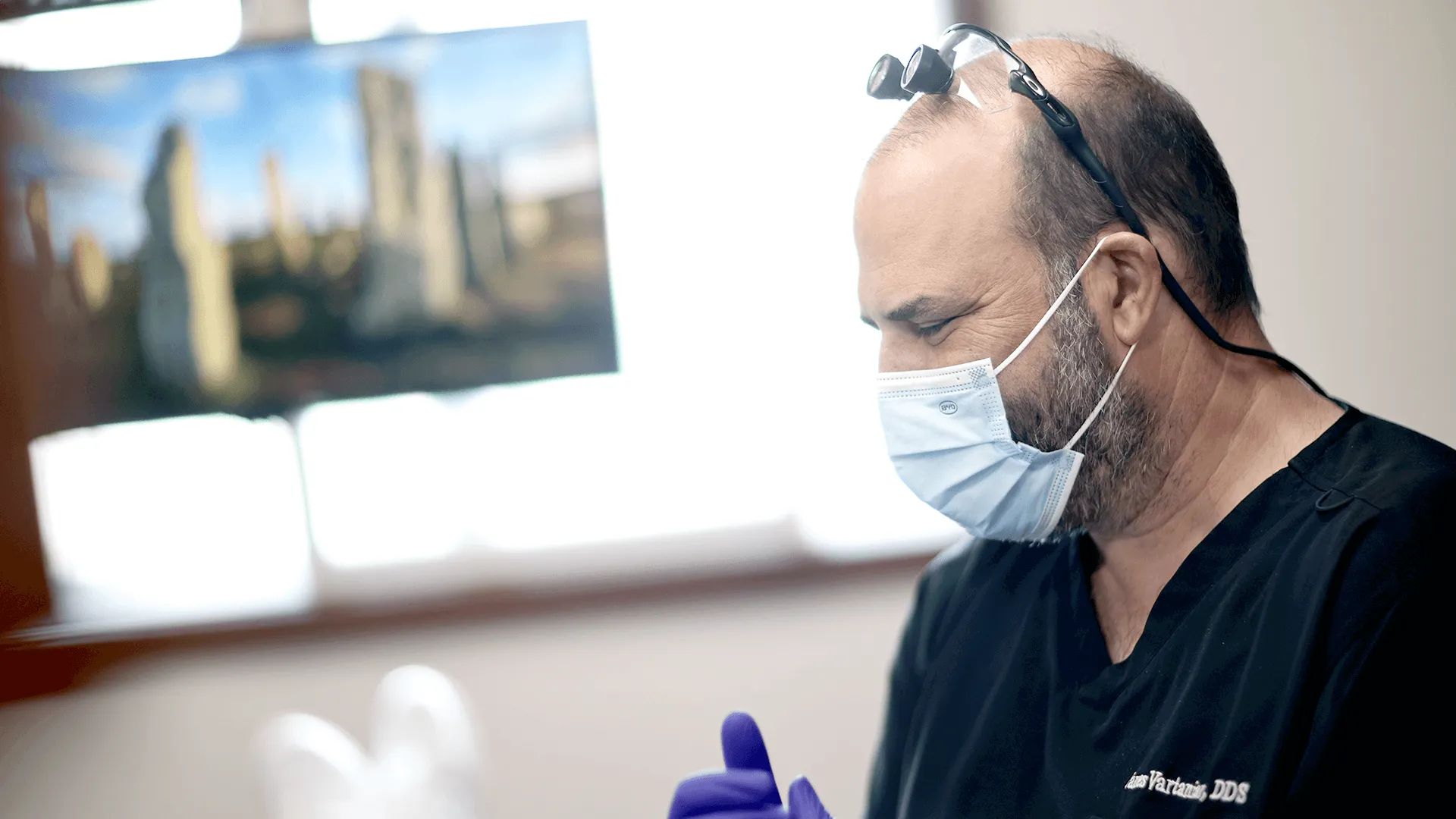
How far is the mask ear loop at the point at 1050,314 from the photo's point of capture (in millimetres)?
1003

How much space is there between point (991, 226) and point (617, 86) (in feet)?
4.65

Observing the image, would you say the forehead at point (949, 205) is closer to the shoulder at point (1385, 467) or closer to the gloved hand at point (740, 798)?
the shoulder at point (1385, 467)

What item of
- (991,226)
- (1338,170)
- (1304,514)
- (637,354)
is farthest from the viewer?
(637,354)

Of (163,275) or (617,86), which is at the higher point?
(617,86)

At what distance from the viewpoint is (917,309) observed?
1.05 meters

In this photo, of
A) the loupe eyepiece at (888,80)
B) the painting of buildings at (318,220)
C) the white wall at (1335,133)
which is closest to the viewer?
the loupe eyepiece at (888,80)

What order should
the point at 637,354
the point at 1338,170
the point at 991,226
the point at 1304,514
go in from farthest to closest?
the point at 637,354 < the point at 1338,170 < the point at 991,226 < the point at 1304,514

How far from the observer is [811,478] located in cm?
232

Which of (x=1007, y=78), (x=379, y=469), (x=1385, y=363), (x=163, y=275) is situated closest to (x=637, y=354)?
(x=379, y=469)

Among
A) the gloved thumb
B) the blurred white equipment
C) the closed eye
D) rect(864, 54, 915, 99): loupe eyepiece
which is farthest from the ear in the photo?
the blurred white equipment

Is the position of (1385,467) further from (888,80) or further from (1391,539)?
(888,80)

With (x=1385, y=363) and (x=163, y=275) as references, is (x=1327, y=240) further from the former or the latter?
(x=163, y=275)

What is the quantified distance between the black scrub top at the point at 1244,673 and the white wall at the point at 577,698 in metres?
1.12

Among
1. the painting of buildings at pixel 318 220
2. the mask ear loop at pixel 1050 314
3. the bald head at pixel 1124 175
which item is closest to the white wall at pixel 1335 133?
the painting of buildings at pixel 318 220
